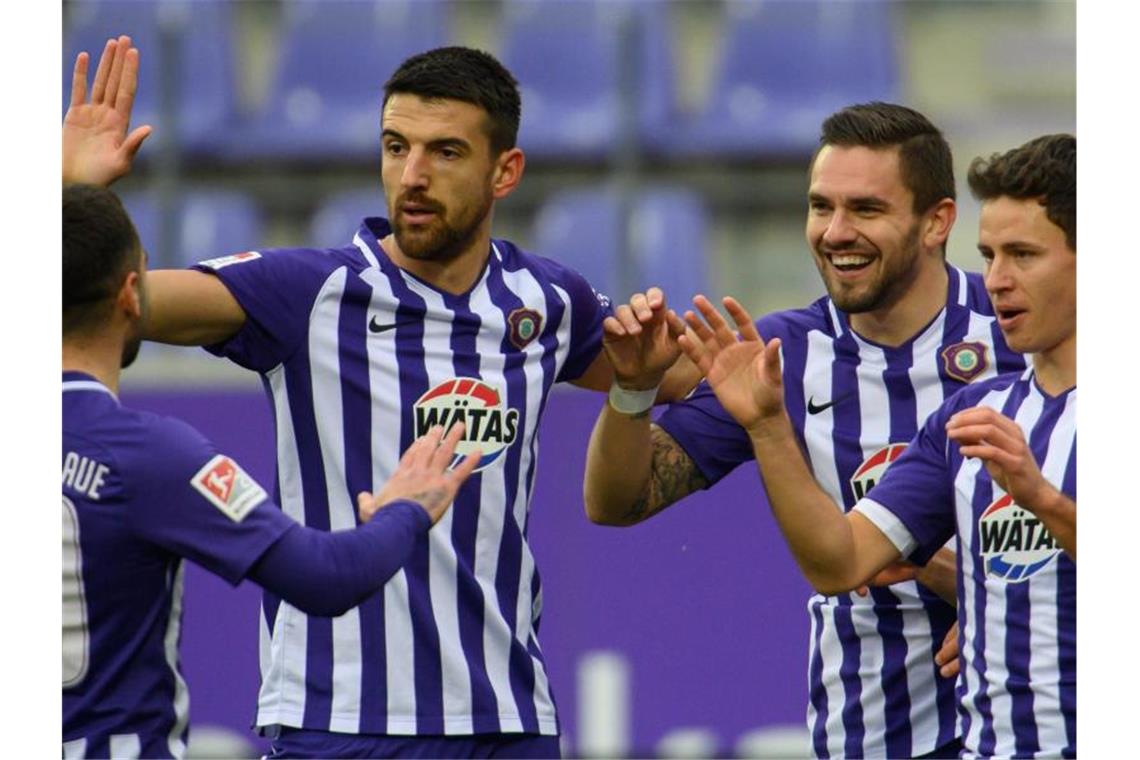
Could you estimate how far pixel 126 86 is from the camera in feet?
12.8

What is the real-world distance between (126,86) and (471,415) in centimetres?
97

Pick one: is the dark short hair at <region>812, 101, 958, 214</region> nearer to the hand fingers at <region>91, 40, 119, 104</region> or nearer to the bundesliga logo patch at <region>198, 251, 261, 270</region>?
the bundesliga logo patch at <region>198, 251, 261, 270</region>

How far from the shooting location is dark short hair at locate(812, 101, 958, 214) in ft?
13.9


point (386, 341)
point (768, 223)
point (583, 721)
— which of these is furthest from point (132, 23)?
point (386, 341)

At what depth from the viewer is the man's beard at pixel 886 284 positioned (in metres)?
4.17

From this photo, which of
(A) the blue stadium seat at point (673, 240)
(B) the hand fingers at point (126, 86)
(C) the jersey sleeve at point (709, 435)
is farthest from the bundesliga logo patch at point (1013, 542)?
(A) the blue stadium seat at point (673, 240)

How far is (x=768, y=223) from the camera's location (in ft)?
29.1

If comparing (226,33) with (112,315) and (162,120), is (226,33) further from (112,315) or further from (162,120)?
(112,315)

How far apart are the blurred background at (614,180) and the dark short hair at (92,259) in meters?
3.44

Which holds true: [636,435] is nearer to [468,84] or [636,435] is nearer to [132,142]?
[468,84]

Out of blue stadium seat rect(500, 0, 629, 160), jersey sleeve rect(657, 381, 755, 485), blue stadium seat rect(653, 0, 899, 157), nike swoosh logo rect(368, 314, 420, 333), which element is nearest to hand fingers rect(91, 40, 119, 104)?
Answer: nike swoosh logo rect(368, 314, 420, 333)

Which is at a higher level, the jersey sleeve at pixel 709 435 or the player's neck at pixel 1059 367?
the player's neck at pixel 1059 367

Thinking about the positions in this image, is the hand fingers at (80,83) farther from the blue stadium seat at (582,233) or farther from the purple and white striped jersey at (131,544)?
the blue stadium seat at (582,233)

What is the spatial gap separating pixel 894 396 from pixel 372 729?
135cm
